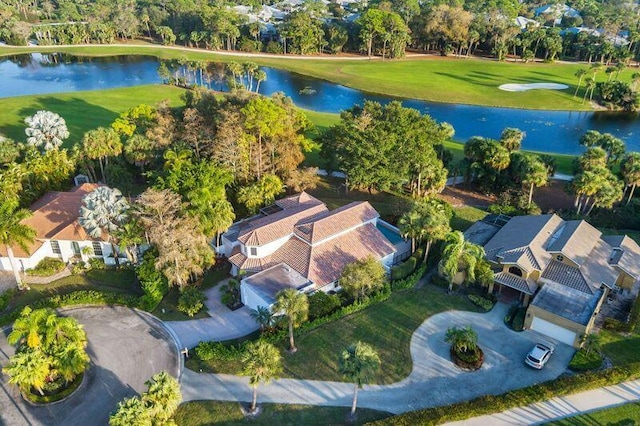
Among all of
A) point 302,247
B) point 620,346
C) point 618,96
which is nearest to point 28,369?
point 302,247

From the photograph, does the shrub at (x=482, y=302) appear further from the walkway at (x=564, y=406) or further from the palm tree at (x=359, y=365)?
the palm tree at (x=359, y=365)

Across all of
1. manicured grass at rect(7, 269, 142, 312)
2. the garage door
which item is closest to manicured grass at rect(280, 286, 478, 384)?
the garage door

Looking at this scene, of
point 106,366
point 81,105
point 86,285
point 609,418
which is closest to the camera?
point 609,418

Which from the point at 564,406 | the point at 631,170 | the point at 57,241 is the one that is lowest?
the point at 564,406

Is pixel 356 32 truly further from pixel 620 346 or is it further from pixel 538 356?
pixel 538 356

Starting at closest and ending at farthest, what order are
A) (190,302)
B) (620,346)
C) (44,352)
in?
(44,352) → (620,346) → (190,302)

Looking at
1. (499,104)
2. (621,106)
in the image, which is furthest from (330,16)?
(621,106)

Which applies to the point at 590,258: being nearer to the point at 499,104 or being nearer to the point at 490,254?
the point at 490,254
